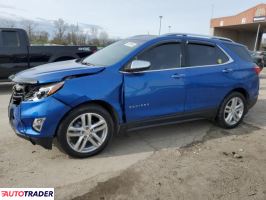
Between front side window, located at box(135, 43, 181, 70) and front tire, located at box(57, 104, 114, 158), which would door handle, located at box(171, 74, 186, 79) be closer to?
front side window, located at box(135, 43, 181, 70)

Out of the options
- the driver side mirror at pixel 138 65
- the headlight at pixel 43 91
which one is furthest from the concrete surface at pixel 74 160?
the driver side mirror at pixel 138 65

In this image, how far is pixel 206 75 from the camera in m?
Answer: 4.95

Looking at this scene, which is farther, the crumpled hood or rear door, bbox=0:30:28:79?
rear door, bbox=0:30:28:79

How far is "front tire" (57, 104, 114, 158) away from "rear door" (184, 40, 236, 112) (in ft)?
5.07

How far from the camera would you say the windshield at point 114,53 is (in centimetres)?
435

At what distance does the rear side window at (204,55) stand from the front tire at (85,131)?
1.80m

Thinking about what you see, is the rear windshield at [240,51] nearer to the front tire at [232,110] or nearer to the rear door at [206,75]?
the rear door at [206,75]

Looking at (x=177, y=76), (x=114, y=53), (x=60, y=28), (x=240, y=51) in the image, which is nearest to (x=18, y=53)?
(x=114, y=53)

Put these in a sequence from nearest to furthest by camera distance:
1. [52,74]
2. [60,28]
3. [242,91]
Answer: [52,74]
[242,91]
[60,28]

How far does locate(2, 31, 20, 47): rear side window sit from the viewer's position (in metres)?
8.55

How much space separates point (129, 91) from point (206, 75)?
1592mm

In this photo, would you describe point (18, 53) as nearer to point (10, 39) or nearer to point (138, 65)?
point (10, 39)

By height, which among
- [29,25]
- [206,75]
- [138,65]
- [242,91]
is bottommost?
[242,91]

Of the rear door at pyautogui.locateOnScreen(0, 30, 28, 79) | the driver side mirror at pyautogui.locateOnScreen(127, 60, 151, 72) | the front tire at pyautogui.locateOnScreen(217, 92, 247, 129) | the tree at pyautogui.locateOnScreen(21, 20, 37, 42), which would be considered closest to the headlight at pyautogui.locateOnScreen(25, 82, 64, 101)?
the driver side mirror at pyautogui.locateOnScreen(127, 60, 151, 72)
